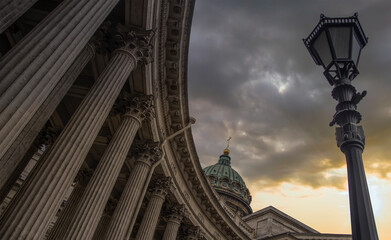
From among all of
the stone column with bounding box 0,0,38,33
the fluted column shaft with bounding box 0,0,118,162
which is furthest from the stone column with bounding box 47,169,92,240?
the stone column with bounding box 0,0,38,33

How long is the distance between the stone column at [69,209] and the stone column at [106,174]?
12.9 ft

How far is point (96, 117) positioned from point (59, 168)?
2.14 m

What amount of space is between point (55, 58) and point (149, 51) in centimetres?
576

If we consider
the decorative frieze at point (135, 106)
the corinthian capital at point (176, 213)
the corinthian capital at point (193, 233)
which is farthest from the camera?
the corinthian capital at point (193, 233)

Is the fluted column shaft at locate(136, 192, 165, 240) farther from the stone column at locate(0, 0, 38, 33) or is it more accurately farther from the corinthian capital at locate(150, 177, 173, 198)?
the stone column at locate(0, 0, 38, 33)

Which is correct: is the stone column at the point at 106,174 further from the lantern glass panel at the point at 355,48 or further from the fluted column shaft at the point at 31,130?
the lantern glass panel at the point at 355,48

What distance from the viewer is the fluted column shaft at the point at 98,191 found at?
30.1 ft

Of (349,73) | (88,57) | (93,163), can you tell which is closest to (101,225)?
(93,163)

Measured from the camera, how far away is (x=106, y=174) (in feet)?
34.5

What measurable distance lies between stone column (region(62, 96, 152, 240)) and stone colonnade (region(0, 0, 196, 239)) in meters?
0.03

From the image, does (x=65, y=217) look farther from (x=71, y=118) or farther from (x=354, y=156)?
(x=354, y=156)

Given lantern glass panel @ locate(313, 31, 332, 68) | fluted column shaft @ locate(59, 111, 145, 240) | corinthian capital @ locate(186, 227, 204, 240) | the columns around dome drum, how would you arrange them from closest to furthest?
1. lantern glass panel @ locate(313, 31, 332, 68)
2. fluted column shaft @ locate(59, 111, 145, 240)
3. corinthian capital @ locate(186, 227, 204, 240)
4. the columns around dome drum

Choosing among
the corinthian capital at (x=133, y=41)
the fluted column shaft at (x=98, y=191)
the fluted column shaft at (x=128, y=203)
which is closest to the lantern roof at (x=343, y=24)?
the corinthian capital at (x=133, y=41)

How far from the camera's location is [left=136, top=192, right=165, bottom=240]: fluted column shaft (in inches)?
632
